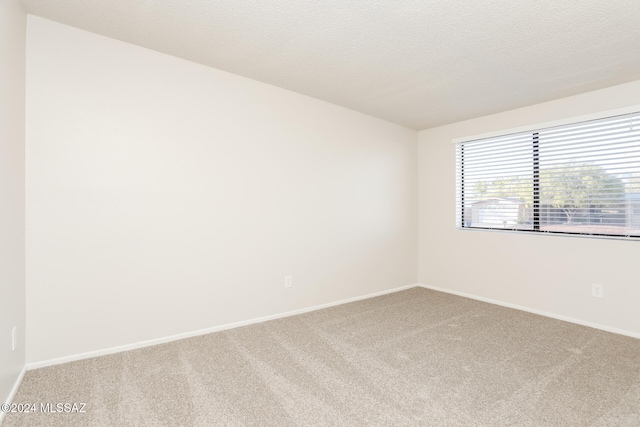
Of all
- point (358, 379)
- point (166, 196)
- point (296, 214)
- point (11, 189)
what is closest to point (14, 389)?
point (11, 189)

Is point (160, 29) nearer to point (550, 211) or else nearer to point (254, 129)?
point (254, 129)

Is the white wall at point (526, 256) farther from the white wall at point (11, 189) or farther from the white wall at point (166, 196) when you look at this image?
the white wall at point (11, 189)

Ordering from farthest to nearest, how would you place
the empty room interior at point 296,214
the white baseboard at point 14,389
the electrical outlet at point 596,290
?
the electrical outlet at point 596,290, the empty room interior at point 296,214, the white baseboard at point 14,389

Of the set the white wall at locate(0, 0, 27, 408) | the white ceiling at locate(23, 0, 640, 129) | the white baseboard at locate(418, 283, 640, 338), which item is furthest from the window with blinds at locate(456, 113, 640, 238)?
the white wall at locate(0, 0, 27, 408)

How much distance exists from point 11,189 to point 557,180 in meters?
4.76

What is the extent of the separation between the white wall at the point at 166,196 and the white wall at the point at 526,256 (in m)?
1.43

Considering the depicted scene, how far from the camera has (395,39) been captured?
230cm

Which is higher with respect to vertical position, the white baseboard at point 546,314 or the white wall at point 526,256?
the white wall at point 526,256

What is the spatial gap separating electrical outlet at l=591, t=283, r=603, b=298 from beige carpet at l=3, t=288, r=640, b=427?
1.23 ft

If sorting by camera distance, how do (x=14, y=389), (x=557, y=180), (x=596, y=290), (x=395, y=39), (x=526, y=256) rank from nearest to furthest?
(x=14, y=389)
(x=395, y=39)
(x=596, y=290)
(x=557, y=180)
(x=526, y=256)

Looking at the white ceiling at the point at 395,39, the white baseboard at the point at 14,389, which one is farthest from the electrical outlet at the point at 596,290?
the white baseboard at the point at 14,389

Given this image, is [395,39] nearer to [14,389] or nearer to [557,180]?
[557,180]

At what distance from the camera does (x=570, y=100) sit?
3.27 m

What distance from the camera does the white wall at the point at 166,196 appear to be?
86.5 inches
